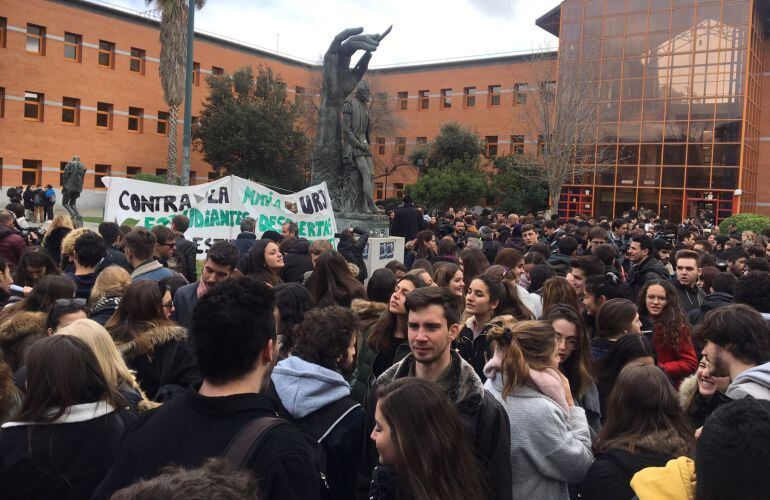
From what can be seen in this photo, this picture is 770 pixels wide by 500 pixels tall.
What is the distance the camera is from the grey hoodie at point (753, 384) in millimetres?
2947

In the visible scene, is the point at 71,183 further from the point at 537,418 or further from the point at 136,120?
the point at 136,120

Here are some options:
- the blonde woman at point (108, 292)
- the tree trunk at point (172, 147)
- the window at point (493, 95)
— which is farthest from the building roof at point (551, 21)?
the blonde woman at point (108, 292)

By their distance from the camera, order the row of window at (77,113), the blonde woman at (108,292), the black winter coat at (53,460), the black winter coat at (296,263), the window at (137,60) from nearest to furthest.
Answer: the black winter coat at (53,460) < the blonde woman at (108,292) < the black winter coat at (296,263) < the row of window at (77,113) < the window at (137,60)

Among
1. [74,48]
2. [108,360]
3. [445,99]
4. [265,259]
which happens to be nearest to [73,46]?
[74,48]

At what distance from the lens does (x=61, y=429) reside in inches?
107

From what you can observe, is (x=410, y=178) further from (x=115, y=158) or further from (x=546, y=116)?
(x=115, y=158)

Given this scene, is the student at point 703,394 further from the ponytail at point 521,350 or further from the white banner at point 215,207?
the white banner at point 215,207

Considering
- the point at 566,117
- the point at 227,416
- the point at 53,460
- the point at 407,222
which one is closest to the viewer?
the point at 227,416

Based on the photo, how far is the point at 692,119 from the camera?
37.4 meters

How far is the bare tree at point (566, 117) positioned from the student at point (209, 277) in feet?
103

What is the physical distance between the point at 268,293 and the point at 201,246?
29.5 ft

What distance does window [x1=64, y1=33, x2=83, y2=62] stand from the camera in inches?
1454

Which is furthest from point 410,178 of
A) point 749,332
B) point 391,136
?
point 749,332

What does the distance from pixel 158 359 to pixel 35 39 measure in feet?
125
